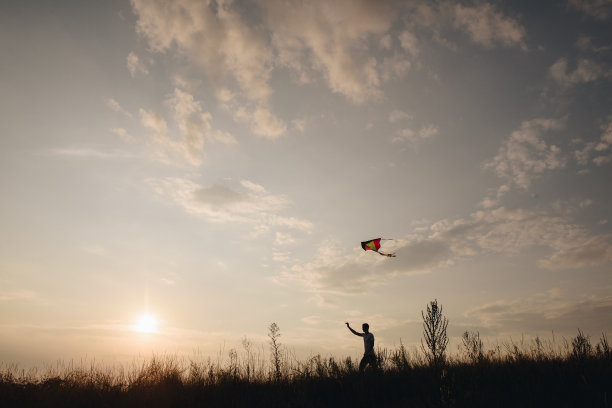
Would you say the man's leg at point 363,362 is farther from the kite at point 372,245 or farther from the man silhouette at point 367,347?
the kite at point 372,245

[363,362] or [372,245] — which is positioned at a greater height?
[372,245]

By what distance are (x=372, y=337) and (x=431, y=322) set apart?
4.00m

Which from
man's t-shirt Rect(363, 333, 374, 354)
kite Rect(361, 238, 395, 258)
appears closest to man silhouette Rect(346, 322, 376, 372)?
man's t-shirt Rect(363, 333, 374, 354)

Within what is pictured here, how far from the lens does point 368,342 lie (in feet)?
37.6

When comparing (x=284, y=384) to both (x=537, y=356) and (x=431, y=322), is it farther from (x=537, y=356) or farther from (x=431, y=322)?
(x=537, y=356)

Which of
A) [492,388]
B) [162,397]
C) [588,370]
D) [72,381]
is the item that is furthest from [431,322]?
[72,381]

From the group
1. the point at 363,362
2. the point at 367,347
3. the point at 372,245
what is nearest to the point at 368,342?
the point at 367,347

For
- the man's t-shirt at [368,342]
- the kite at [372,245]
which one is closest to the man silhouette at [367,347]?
the man's t-shirt at [368,342]

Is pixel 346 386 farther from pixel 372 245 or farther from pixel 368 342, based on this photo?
pixel 372 245

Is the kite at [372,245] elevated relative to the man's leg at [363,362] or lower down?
elevated

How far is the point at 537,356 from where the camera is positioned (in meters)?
10.0

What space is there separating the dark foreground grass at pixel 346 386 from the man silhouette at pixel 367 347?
12.5 inches

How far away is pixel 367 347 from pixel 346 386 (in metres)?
3.00

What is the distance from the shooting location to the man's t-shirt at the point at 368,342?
11308 millimetres
